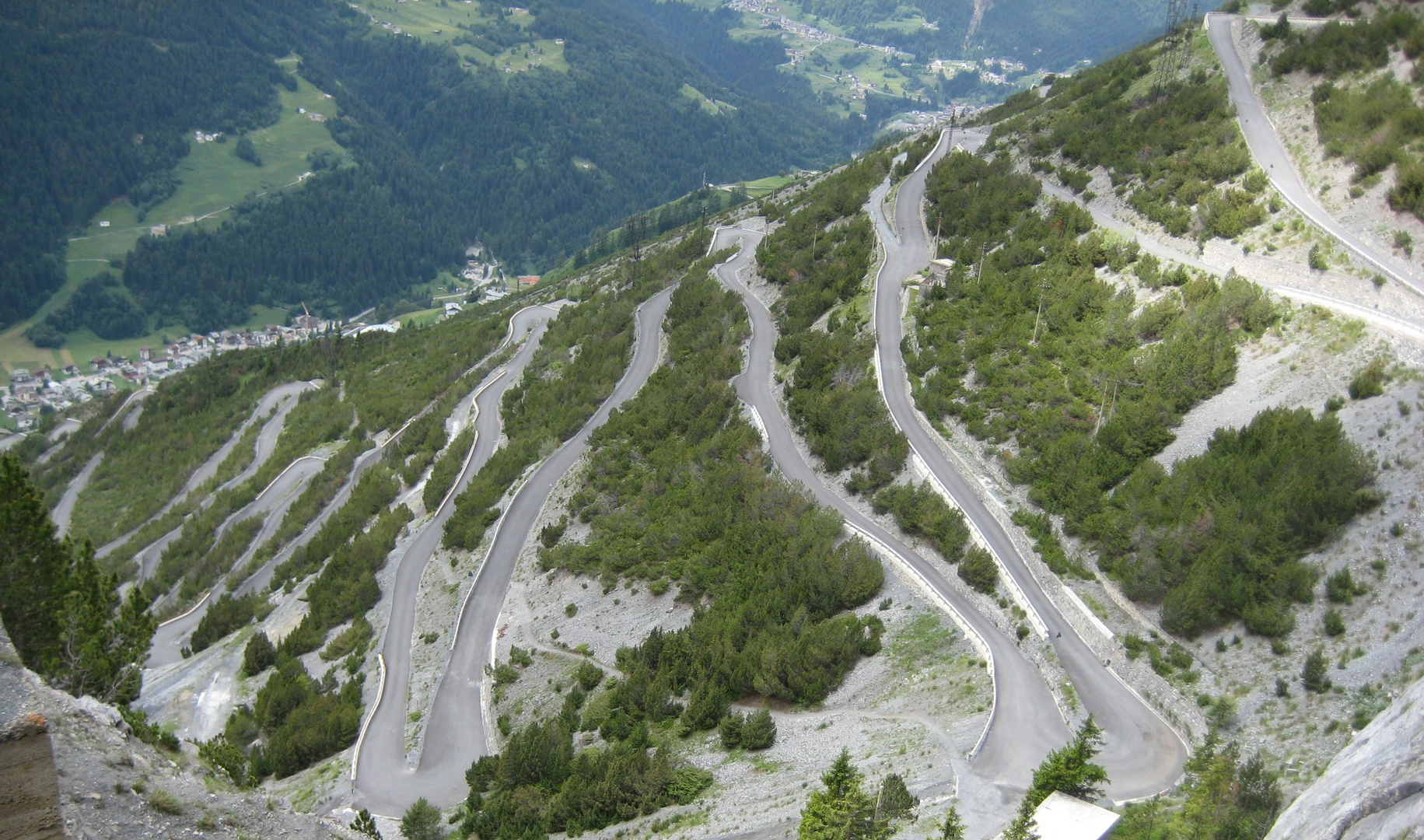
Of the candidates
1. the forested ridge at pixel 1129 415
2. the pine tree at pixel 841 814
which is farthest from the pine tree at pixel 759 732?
the forested ridge at pixel 1129 415

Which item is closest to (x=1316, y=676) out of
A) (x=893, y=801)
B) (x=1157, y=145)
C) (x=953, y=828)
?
(x=953, y=828)

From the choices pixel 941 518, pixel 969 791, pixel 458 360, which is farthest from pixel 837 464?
pixel 458 360

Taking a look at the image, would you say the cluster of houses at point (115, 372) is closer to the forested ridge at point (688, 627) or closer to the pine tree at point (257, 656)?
the pine tree at point (257, 656)

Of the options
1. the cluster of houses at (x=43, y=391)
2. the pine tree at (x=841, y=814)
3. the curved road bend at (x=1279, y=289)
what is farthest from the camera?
the cluster of houses at (x=43, y=391)

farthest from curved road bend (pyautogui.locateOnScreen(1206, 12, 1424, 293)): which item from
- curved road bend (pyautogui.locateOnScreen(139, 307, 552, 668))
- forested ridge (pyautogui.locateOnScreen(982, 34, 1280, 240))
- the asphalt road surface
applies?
the asphalt road surface

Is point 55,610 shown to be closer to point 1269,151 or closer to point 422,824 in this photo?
point 422,824

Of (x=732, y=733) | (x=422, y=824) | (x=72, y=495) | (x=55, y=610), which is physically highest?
(x=72, y=495)

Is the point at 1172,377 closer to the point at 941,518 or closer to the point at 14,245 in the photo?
the point at 941,518
